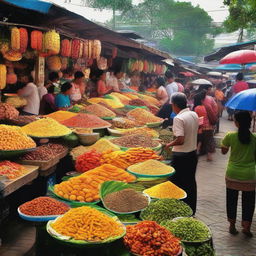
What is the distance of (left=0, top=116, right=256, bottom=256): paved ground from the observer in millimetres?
4121

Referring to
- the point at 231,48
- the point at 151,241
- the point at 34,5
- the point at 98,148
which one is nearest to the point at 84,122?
the point at 98,148

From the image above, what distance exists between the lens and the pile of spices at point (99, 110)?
7.24 meters

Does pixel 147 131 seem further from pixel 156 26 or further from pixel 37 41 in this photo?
pixel 156 26

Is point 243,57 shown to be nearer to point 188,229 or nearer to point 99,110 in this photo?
point 99,110

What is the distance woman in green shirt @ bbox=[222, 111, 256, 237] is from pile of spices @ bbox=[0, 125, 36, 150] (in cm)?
253

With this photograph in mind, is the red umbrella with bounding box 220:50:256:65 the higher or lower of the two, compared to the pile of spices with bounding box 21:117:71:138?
higher

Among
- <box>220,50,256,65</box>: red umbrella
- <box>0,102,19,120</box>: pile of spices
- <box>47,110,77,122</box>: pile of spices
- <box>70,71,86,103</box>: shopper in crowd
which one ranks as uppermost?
<box>220,50,256,65</box>: red umbrella

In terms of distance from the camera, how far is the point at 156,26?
161ft

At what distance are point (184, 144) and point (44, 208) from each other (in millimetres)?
2274

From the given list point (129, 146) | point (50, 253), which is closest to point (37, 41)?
point (129, 146)

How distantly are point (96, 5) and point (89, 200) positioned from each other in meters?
38.8

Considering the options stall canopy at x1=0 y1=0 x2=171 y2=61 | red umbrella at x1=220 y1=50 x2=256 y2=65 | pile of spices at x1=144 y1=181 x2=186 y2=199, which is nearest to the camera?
pile of spices at x1=144 y1=181 x2=186 y2=199

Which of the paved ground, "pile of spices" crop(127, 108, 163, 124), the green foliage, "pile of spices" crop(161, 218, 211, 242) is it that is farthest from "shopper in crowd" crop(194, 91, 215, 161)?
the green foliage

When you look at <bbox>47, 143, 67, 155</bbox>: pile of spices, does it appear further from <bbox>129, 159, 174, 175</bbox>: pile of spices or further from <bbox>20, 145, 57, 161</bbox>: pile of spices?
<bbox>129, 159, 174, 175</bbox>: pile of spices
